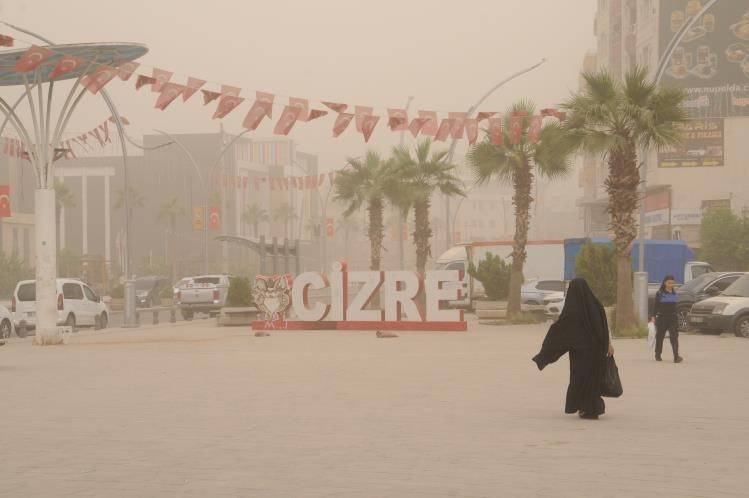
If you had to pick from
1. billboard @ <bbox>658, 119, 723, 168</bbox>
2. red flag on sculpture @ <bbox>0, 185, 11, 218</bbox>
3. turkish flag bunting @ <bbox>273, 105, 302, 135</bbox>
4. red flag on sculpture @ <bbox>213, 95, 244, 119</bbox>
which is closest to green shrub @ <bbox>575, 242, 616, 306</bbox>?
turkish flag bunting @ <bbox>273, 105, 302, 135</bbox>

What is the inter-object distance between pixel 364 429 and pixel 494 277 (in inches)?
1148

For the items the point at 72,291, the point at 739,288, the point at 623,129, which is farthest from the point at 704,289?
the point at 72,291

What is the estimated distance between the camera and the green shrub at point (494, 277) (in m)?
40.4

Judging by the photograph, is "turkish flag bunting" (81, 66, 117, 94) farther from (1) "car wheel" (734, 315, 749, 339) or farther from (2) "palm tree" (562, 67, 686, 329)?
(1) "car wheel" (734, 315, 749, 339)

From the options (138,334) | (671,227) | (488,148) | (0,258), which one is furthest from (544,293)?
(0,258)

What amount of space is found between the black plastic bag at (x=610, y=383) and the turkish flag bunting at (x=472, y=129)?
67.1ft

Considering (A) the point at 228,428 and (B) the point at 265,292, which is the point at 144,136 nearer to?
(B) the point at 265,292

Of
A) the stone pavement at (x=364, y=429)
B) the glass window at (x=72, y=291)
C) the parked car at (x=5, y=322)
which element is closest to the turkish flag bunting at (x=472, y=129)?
the stone pavement at (x=364, y=429)

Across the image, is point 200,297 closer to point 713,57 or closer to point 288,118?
point 288,118

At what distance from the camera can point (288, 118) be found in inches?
1199

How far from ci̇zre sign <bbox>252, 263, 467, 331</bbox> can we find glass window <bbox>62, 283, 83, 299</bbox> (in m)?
5.86

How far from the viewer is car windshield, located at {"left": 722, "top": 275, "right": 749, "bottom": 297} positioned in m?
29.9

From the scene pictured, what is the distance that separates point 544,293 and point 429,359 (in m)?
23.1

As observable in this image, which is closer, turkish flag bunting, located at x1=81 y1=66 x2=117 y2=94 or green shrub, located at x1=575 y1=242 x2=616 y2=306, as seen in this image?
turkish flag bunting, located at x1=81 y1=66 x2=117 y2=94
